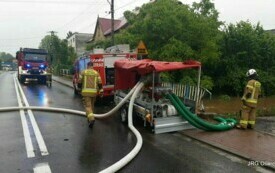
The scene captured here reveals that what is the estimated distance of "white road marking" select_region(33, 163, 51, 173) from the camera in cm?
591

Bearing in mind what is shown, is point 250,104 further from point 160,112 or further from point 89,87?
point 89,87

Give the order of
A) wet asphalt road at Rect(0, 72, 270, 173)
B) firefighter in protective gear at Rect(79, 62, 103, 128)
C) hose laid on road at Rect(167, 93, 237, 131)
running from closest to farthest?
wet asphalt road at Rect(0, 72, 270, 173) → hose laid on road at Rect(167, 93, 237, 131) → firefighter in protective gear at Rect(79, 62, 103, 128)

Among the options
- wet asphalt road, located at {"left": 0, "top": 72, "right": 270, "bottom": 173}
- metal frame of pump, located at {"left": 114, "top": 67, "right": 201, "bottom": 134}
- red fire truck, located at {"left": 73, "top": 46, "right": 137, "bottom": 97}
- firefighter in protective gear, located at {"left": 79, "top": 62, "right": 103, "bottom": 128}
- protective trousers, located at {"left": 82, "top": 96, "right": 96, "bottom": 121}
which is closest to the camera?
wet asphalt road, located at {"left": 0, "top": 72, "right": 270, "bottom": 173}

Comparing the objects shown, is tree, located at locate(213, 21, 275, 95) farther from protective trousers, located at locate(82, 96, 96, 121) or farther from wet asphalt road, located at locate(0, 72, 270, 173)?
protective trousers, located at locate(82, 96, 96, 121)

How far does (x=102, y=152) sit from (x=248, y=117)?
4282 mm

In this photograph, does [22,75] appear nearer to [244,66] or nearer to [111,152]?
[244,66]

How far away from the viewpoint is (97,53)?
1461 centimetres

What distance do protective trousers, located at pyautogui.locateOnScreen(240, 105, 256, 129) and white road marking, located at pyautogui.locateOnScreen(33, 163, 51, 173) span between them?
5333 mm

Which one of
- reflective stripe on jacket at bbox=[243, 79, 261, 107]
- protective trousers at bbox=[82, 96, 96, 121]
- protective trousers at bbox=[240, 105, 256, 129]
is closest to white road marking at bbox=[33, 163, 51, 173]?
protective trousers at bbox=[82, 96, 96, 121]

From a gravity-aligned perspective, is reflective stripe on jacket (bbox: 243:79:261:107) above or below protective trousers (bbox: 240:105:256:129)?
above

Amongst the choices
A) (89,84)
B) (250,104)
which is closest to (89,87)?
(89,84)

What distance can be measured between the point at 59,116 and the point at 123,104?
2705 mm

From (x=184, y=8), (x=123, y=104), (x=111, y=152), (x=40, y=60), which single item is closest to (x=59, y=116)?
(x=123, y=104)

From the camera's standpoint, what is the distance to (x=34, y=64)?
2825 centimetres
